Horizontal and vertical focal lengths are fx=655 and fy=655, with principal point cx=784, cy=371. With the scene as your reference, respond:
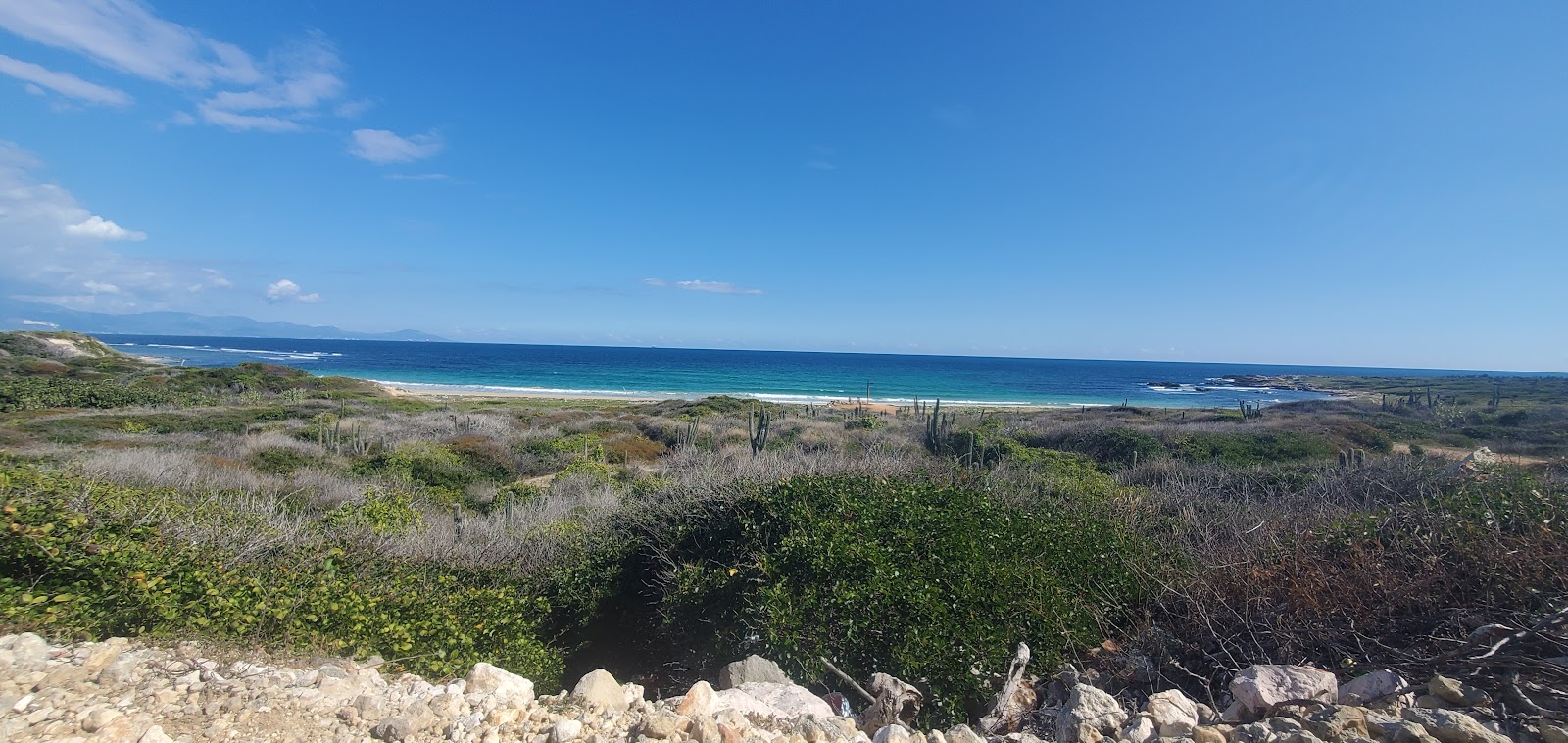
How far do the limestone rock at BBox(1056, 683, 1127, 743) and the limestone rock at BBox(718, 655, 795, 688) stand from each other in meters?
2.07

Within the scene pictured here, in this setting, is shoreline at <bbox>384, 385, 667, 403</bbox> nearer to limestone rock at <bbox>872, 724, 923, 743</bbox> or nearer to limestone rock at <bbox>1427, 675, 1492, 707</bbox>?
limestone rock at <bbox>872, 724, 923, 743</bbox>

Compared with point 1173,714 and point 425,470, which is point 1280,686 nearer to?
point 1173,714

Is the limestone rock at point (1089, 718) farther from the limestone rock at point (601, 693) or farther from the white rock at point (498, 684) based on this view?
the white rock at point (498, 684)

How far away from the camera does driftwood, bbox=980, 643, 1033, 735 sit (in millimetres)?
4617

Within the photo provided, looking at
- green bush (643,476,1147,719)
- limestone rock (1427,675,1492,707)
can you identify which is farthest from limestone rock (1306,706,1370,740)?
green bush (643,476,1147,719)

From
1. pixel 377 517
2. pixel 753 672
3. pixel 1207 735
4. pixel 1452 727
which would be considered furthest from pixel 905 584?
pixel 377 517

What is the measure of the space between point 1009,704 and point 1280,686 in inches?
67.8

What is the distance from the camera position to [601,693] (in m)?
4.11

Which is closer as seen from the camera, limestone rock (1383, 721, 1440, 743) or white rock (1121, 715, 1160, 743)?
limestone rock (1383, 721, 1440, 743)

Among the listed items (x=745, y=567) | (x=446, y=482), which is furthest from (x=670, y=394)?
(x=745, y=567)

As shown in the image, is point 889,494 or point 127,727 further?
point 889,494

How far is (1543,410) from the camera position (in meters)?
27.4

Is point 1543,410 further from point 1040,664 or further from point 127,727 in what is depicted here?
point 127,727

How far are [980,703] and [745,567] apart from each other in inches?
98.2
